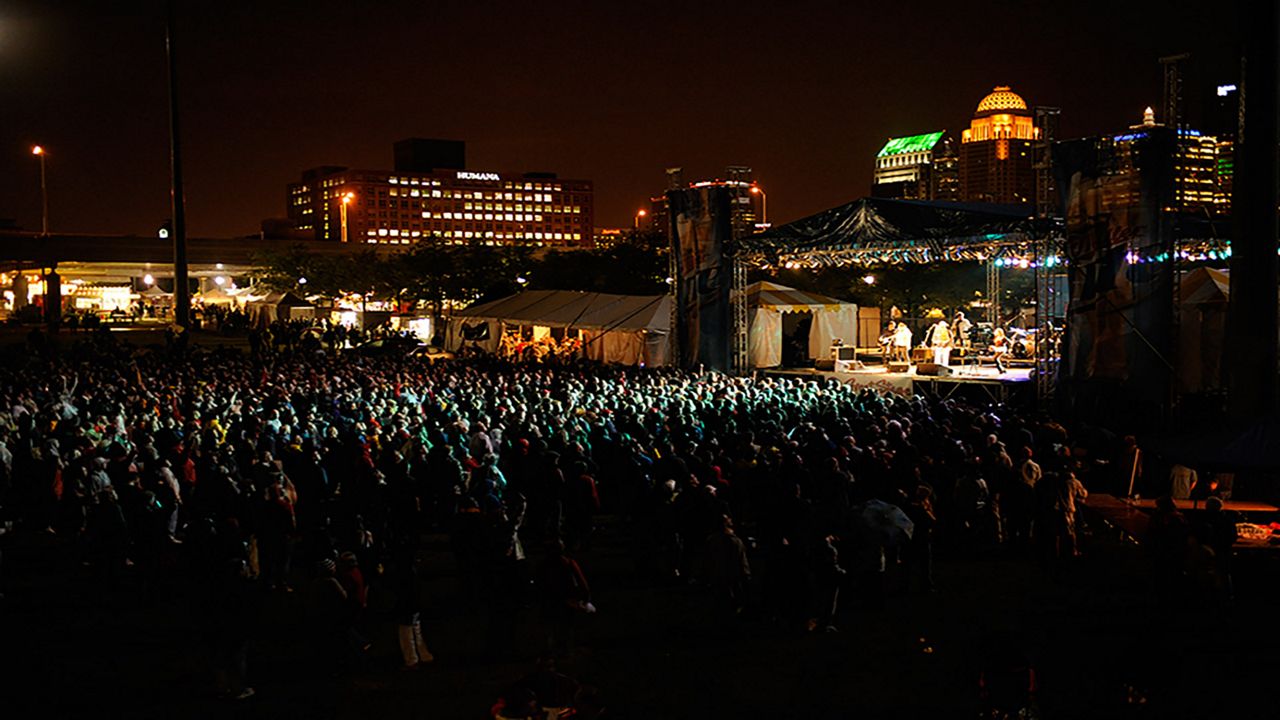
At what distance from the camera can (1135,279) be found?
18.4 m

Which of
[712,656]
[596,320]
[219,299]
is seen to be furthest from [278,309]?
[712,656]

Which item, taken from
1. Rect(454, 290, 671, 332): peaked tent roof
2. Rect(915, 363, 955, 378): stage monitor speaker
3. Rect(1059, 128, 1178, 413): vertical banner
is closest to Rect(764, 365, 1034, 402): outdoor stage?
Rect(915, 363, 955, 378): stage monitor speaker

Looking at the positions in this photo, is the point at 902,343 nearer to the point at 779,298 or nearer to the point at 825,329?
the point at 779,298

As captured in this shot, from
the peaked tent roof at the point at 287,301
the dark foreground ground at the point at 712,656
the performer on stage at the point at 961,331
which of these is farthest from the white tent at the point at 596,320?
the dark foreground ground at the point at 712,656

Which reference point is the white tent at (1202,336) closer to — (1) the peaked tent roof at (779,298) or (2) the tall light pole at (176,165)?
(1) the peaked tent roof at (779,298)

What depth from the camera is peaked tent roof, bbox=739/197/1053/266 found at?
2162 centimetres

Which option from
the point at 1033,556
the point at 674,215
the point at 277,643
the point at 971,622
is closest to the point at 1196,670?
the point at 971,622

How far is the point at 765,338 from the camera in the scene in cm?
3244

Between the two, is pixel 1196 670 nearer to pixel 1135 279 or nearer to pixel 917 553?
pixel 917 553

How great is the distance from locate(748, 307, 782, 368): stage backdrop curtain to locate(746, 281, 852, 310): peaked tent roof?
0.96 ft

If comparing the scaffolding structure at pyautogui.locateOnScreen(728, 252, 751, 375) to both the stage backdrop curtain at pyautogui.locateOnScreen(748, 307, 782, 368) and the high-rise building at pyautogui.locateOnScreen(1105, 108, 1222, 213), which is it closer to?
the stage backdrop curtain at pyautogui.locateOnScreen(748, 307, 782, 368)

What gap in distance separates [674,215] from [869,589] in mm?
20709

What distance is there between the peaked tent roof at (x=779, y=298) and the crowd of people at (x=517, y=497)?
13.6 metres

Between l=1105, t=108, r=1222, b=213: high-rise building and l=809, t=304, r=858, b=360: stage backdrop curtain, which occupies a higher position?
l=1105, t=108, r=1222, b=213: high-rise building
